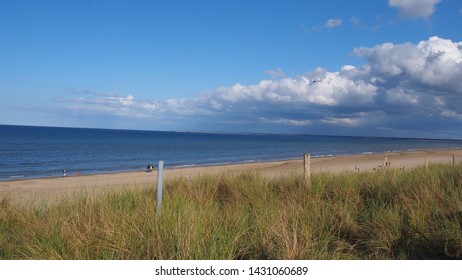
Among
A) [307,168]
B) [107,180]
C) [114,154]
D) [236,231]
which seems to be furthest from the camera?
[114,154]

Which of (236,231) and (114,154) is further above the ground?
(236,231)

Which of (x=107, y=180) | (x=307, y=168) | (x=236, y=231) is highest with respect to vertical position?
(x=307, y=168)

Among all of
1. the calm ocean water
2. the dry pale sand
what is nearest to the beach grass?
the dry pale sand

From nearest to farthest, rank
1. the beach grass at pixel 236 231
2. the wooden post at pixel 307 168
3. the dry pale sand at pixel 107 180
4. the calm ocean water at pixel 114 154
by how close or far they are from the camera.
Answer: the beach grass at pixel 236 231
the wooden post at pixel 307 168
the dry pale sand at pixel 107 180
the calm ocean water at pixel 114 154

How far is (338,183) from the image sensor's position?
8.93 metres

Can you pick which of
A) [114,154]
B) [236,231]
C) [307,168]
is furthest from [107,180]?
[114,154]

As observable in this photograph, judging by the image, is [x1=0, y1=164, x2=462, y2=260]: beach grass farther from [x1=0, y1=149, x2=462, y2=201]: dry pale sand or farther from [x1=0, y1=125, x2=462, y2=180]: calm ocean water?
[x1=0, y1=125, x2=462, y2=180]: calm ocean water

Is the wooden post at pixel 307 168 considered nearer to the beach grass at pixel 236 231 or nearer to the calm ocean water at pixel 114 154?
the beach grass at pixel 236 231

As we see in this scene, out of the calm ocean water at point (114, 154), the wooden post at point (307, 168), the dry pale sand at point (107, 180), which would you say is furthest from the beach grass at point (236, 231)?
the calm ocean water at point (114, 154)

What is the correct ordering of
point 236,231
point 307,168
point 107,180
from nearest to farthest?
point 236,231
point 307,168
point 107,180

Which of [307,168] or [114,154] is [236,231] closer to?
[307,168]

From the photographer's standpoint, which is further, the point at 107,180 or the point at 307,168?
the point at 107,180
